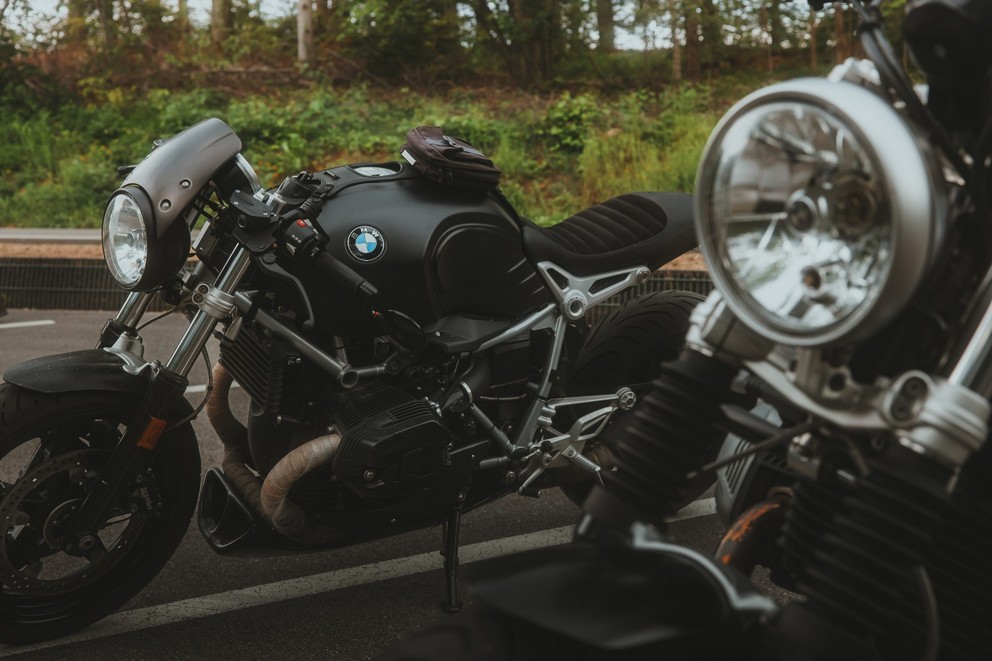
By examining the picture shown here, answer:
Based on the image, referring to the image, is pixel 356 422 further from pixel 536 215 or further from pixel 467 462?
pixel 536 215

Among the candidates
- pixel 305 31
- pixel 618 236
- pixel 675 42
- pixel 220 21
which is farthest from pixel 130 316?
pixel 220 21

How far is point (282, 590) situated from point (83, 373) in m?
0.97

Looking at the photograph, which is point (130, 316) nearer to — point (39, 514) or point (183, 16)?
point (39, 514)

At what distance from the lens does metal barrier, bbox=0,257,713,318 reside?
324 inches

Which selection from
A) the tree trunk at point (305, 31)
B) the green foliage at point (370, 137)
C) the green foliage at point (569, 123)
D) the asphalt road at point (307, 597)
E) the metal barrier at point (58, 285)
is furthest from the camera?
the tree trunk at point (305, 31)

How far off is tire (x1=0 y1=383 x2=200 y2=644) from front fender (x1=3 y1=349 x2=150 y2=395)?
1.1 inches

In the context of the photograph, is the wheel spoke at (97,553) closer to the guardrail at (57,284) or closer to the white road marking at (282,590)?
the white road marking at (282,590)

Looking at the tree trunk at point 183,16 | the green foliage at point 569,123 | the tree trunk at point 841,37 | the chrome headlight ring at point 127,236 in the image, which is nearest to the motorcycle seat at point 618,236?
the chrome headlight ring at point 127,236

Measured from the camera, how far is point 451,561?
3025 millimetres

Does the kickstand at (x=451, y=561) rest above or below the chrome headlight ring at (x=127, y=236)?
below

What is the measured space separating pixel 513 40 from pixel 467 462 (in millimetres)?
13094

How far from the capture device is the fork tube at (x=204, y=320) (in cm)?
273

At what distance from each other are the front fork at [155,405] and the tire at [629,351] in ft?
3.85

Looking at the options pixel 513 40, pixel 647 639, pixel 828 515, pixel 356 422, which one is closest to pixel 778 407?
pixel 828 515
